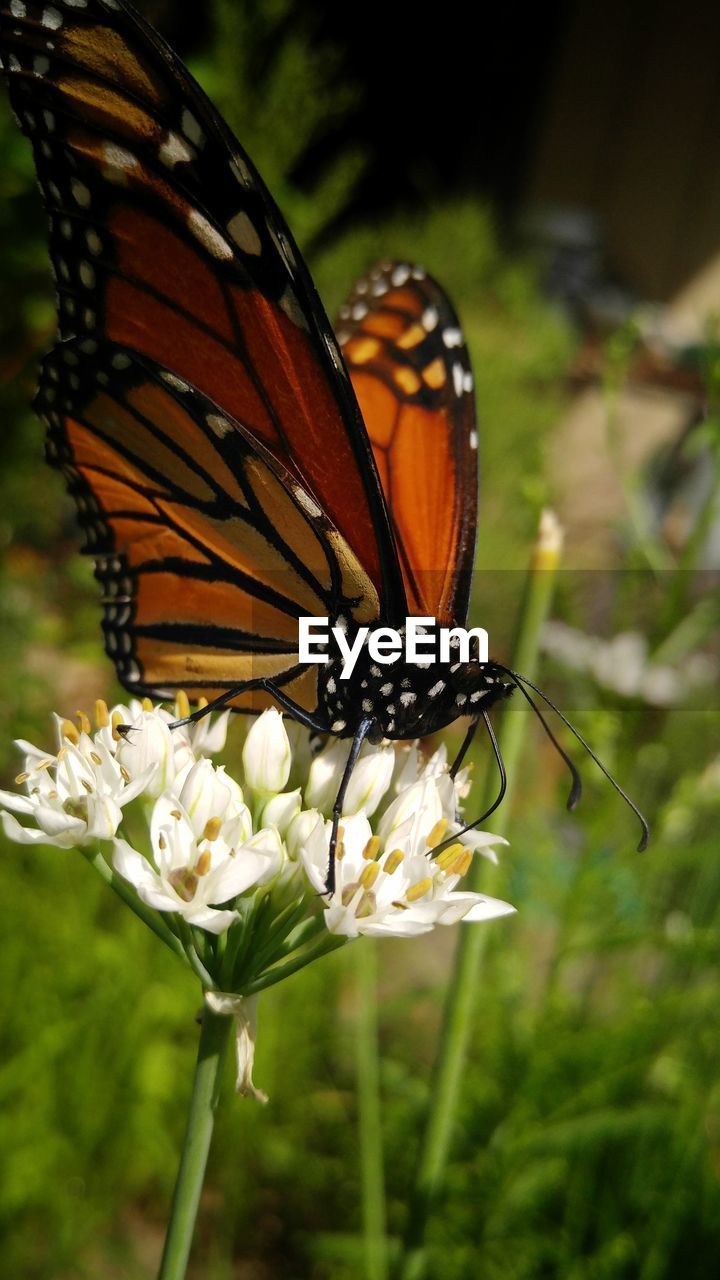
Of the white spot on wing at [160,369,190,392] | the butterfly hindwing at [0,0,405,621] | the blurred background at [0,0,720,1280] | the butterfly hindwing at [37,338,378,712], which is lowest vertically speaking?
the blurred background at [0,0,720,1280]

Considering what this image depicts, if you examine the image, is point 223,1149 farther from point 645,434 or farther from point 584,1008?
point 645,434

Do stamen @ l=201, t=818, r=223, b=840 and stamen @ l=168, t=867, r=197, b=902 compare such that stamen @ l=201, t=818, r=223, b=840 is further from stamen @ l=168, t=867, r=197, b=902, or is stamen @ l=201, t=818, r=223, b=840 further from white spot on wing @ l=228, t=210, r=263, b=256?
white spot on wing @ l=228, t=210, r=263, b=256

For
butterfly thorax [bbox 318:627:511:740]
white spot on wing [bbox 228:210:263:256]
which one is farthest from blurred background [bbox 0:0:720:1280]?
white spot on wing [bbox 228:210:263:256]

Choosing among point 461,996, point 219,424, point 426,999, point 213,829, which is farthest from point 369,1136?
point 426,999

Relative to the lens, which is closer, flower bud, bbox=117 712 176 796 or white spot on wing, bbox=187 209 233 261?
flower bud, bbox=117 712 176 796

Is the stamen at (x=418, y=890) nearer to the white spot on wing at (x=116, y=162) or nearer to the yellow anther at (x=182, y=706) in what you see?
the yellow anther at (x=182, y=706)
